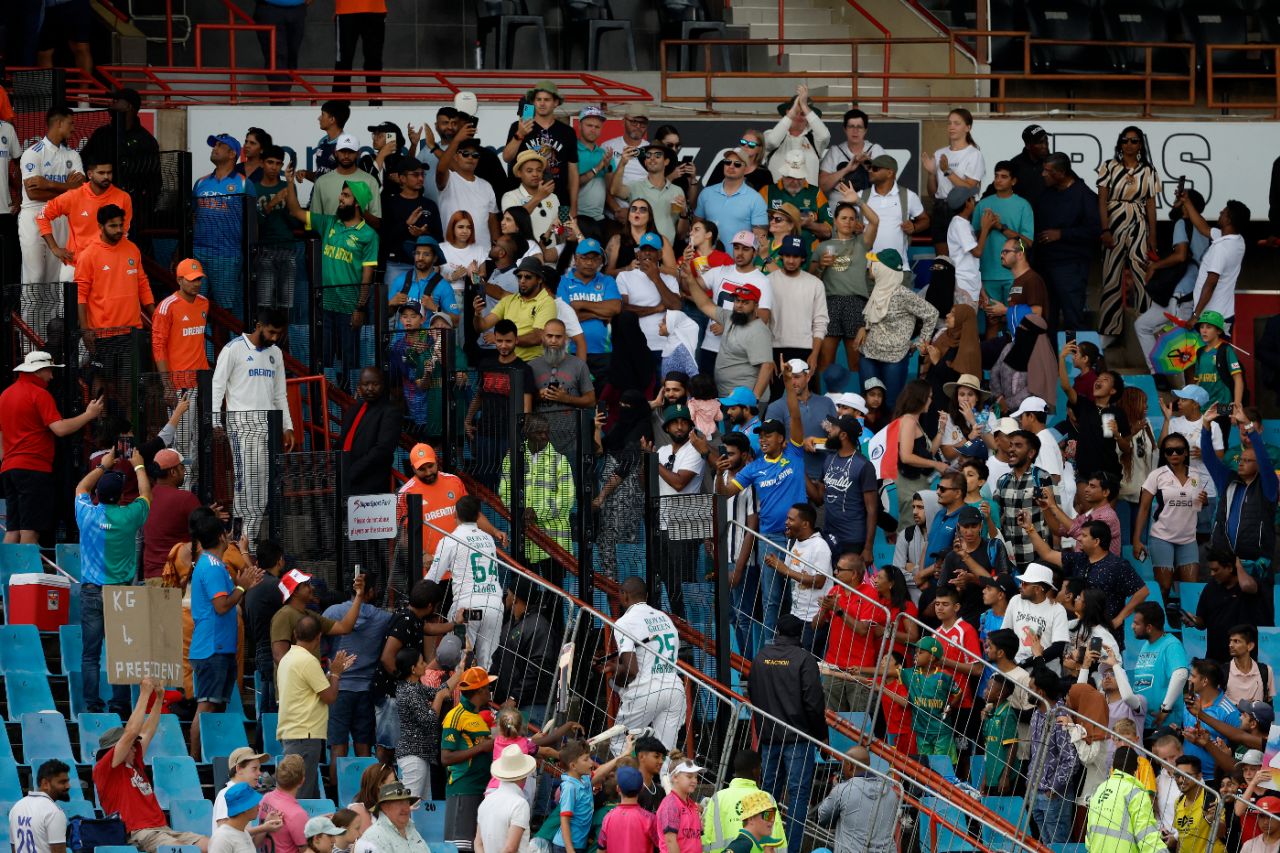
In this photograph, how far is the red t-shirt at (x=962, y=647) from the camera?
14.8m

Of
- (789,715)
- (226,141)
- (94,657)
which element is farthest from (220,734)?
(226,141)

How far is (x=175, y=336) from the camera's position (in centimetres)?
1702

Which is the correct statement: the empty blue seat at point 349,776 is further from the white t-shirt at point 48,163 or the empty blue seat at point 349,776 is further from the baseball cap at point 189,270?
the white t-shirt at point 48,163

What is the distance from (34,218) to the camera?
17.8m

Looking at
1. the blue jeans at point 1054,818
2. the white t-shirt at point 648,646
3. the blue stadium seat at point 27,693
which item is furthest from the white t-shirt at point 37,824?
the blue jeans at point 1054,818

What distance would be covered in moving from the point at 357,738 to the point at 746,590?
2817 millimetres

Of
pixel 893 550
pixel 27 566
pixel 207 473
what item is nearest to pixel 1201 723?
pixel 893 550

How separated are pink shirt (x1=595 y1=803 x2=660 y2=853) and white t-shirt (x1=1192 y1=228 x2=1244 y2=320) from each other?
984 cm

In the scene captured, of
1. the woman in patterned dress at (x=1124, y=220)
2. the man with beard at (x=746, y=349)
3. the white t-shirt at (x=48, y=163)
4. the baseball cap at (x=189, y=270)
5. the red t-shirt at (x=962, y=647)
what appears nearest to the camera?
the red t-shirt at (x=962, y=647)

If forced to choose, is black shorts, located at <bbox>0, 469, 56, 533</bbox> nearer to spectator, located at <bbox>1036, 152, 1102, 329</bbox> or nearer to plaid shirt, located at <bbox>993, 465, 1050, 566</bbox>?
plaid shirt, located at <bbox>993, 465, 1050, 566</bbox>

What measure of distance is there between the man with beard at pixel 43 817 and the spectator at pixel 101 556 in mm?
2248

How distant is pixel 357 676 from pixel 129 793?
1.58 metres

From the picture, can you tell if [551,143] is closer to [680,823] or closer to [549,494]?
[549,494]

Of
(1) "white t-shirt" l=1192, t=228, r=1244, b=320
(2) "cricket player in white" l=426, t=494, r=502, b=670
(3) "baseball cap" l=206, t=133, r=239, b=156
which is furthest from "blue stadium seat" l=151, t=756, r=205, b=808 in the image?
(1) "white t-shirt" l=1192, t=228, r=1244, b=320
